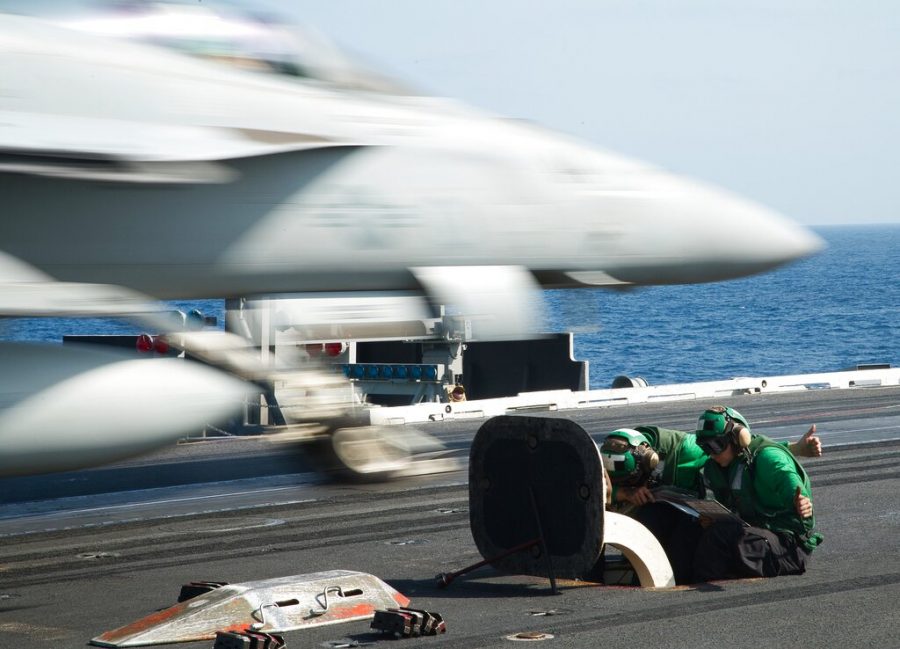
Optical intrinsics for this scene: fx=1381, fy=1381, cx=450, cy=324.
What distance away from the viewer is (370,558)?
12.9 m

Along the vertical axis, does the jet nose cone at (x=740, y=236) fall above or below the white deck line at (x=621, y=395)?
above

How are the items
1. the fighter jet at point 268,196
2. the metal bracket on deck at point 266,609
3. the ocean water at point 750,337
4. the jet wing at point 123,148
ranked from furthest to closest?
the ocean water at point 750,337, the metal bracket on deck at point 266,609, the fighter jet at point 268,196, the jet wing at point 123,148

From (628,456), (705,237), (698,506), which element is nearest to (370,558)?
(628,456)

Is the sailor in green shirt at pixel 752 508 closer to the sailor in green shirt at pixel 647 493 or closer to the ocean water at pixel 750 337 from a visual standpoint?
the sailor in green shirt at pixel 647 493

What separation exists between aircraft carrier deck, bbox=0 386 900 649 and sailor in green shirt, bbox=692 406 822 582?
0.57 feet

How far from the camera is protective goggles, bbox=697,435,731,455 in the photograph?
10.8 m

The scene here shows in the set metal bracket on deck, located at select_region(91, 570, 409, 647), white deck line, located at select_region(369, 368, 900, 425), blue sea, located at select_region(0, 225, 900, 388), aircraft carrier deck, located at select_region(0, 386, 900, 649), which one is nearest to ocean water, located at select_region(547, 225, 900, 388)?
blue sea, located at select_region(0, 225, 900, 388)

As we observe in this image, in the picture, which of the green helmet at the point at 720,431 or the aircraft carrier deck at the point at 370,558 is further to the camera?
the green helmet at the point at 720,431

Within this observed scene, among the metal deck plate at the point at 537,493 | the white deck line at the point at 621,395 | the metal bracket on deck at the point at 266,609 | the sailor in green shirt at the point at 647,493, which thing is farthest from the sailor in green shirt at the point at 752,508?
the white deck line at the point at 621,395

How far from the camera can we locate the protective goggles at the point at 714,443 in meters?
10.8

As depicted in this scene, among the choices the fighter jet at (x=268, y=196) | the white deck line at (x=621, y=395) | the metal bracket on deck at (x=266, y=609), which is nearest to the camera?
the fighter jet at (x=268, y=196)

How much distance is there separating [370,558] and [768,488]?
3919 mm

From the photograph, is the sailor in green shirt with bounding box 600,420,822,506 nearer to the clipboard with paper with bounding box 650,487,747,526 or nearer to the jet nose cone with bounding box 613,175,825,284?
the clipboard with paper with bounding box 650,487,747,526

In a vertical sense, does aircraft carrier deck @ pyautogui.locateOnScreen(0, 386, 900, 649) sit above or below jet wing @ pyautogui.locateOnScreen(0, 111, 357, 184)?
below
